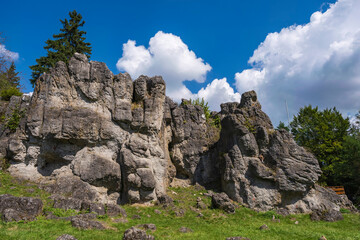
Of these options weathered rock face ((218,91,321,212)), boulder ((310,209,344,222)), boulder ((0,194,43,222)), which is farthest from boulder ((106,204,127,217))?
boulder ((310,209,344,222))

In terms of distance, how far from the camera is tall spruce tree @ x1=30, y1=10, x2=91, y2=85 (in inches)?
1380

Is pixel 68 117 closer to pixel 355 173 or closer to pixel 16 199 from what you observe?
pixel 16 199

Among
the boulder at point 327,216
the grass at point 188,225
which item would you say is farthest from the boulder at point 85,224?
the boulder at point 327,216

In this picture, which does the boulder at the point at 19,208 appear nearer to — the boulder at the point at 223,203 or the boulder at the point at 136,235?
the boulder at the point at 136,235

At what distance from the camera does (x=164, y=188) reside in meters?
24.3

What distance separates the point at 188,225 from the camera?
16.9m

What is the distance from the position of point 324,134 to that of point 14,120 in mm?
42506

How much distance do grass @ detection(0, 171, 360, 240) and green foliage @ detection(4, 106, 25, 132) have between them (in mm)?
4579

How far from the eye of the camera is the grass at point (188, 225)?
41.4 ft

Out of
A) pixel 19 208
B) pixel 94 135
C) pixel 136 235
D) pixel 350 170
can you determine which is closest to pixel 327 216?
pixel 350 170

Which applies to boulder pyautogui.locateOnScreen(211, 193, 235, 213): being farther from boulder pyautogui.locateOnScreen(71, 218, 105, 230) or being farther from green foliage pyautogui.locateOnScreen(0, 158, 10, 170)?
green foliage pyautogui.locateOnScreen(0, 158, 10, 170)

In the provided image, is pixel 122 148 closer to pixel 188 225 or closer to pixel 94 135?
pixel 94 135

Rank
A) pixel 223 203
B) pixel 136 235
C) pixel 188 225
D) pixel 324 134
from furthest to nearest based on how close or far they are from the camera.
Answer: pixel 324 134, pixel 223 203, pixel 188 225, pixel 136 235

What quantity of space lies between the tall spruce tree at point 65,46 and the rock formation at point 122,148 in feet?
42.5
